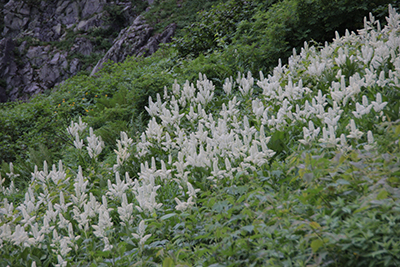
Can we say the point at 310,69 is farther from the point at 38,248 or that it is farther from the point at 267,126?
the point at 38,248

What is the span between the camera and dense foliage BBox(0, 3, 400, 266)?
211cm

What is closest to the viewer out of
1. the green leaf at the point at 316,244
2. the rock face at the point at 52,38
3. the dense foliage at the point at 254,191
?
the green leaf at the point at 316,244

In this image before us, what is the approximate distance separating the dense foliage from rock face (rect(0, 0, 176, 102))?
88.7 feet

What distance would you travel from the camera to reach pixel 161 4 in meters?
27.4

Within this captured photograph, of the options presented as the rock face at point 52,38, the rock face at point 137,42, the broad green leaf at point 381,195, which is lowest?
the broad green leaf at point 381,195

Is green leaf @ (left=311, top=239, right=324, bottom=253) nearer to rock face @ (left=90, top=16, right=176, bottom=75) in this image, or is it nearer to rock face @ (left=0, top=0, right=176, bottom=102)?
rock face @ (left=90, top=16, right=176, bottom=75)

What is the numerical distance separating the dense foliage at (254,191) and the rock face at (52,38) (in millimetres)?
27050

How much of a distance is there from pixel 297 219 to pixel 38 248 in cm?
271

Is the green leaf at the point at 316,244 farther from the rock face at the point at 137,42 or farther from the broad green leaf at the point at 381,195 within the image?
the rock face at the point at 137,42

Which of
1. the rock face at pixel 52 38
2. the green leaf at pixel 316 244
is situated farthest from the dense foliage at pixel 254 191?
the rock face at pixel 52 38

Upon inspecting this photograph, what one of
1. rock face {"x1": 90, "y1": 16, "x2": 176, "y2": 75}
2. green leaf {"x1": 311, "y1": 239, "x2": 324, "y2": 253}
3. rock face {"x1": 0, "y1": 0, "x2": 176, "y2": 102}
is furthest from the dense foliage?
rock face {"x1": 0, "y1": 0, "x2": 176, "y2": 102}

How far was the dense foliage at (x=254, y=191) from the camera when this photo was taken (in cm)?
211

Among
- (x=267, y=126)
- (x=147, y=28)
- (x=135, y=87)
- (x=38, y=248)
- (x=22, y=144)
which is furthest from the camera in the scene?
(x=147, y=28)

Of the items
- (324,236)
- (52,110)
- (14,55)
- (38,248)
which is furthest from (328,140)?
(14,55)
